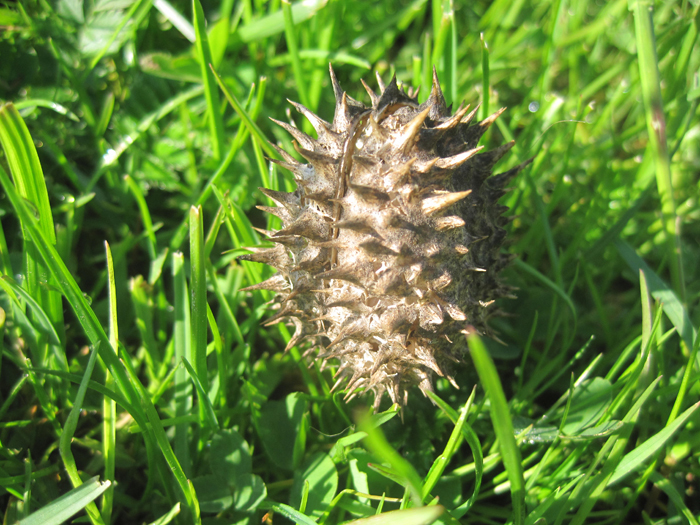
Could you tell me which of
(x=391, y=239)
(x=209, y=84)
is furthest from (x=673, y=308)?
(x=209, y=84)

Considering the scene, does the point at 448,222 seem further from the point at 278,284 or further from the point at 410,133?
the point at 278,284

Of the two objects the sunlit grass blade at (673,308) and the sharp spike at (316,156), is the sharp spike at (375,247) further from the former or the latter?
the sunlit grass blade at (673,308)

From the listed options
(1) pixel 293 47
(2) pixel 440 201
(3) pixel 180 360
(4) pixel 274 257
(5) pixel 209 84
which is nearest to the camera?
(2) pixel 440 201

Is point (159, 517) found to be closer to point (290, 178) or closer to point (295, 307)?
point (295, 307)

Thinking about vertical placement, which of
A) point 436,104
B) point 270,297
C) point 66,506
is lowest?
point 66,506

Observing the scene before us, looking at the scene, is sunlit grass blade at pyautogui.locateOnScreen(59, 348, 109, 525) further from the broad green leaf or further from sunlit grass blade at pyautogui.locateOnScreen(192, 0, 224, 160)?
sunlit grass blade at pyautogui.locateOnScreen(192, 0, 224, 160)

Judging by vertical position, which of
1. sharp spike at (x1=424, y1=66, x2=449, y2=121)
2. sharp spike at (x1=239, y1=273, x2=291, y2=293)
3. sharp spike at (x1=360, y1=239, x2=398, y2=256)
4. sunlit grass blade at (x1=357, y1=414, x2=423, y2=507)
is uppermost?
sharp spike at (x1=424, y1=66, x2=449, y2=121)

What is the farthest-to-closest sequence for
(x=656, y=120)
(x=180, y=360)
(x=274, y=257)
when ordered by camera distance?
(x=656, y=120) < (x=180, y=360) < (x=274, y=257)

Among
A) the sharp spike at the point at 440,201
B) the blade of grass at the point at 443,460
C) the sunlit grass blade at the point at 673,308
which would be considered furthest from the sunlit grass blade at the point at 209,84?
the sunlit grass blade at the point at 673,308

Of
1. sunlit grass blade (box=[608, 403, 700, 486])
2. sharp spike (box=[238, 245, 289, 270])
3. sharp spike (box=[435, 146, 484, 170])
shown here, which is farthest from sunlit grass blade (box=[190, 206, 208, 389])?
sunlit grass blade (box=[608, 403, 700, 486])
